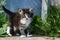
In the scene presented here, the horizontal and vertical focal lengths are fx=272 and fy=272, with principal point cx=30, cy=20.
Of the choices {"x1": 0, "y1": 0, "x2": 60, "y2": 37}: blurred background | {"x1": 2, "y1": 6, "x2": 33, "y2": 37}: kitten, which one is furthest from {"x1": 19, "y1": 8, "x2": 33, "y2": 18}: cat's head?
{"x1": 0, "y1": 0, "x2": 60, "y2": 37}: blurred background

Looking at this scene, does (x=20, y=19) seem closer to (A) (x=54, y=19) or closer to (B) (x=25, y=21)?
(B) (x=25, y=21)

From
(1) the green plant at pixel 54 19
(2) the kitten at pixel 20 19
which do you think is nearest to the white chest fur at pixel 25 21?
(2) the kitten at pixel 20 19

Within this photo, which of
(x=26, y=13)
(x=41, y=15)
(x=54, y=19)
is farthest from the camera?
(x=41, y=15)

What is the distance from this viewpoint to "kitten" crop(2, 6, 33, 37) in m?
4.07

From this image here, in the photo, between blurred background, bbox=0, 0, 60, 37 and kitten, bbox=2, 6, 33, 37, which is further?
blurred background, bbox=0, 0, 60, 37

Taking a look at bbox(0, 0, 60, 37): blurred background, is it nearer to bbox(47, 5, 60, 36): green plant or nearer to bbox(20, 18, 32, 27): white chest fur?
bbox(47, 5, 60, 36): green plant

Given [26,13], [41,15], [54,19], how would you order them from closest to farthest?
[26,13] → [54,19] → [41,15]

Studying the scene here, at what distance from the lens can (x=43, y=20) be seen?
14.7 ft

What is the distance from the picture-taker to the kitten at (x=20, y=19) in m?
4.07

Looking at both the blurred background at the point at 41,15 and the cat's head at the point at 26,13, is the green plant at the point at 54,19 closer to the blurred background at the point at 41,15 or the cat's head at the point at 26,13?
the blurred background at the point at 41,15

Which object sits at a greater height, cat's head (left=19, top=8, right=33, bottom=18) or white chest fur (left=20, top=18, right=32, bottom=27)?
cat's head (left=19, top=8, right=33, bottom=18)

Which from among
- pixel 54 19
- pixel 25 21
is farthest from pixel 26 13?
pixel 54 19

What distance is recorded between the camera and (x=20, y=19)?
4.12 m

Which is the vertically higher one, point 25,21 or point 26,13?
point 26,13
